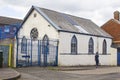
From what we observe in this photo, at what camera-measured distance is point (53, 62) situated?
99.0 feet

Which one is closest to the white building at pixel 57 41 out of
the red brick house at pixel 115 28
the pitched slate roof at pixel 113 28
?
the red brick house at pixel 115 28

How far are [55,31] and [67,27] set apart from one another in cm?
236

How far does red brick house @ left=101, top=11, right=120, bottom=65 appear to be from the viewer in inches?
1654

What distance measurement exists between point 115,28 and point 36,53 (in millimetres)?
19950

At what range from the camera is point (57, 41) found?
3072cm

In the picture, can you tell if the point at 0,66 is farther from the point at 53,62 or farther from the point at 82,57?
the point at 82,57


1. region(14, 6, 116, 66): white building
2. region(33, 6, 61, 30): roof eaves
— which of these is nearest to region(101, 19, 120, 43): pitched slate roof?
region(14, 6, 116, 66): white building

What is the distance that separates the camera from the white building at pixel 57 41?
28.4m

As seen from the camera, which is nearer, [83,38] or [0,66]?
[0,66]

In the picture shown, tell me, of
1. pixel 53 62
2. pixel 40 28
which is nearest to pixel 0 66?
pixel 53 62

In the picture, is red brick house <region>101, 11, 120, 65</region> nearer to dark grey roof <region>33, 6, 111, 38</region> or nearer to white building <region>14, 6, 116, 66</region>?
white building <region>14, 6, 116, 66</region>

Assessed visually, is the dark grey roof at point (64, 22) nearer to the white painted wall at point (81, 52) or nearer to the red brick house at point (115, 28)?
the white painted wall at point (81, 52)

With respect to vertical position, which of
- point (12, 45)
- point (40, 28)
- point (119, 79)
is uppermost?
point (40, 28)

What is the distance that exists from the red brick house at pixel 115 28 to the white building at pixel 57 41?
181cm
